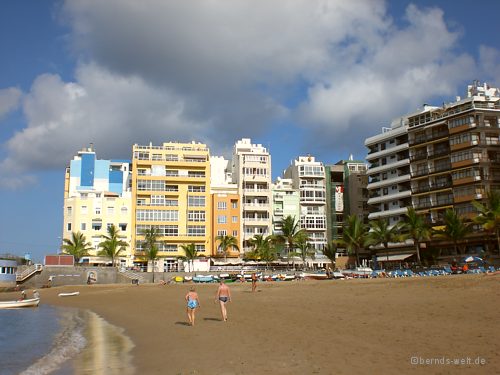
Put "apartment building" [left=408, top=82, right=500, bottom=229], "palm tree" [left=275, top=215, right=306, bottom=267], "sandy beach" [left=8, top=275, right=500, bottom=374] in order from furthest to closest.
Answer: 1. "palm tree" [left=275, top=215, right=306, bottom=267]
2. "apartment building" [left=408, top=82, right=500, bottom=229]
3. "sandy beach" [left=8, top=275, right=500, bottom=374]

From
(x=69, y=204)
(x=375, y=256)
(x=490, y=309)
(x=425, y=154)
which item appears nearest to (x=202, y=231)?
(x=69, y=204)

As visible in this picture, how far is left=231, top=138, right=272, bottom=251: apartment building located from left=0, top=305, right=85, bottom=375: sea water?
6320 centimetres

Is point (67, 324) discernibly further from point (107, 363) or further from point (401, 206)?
point (401, 206)

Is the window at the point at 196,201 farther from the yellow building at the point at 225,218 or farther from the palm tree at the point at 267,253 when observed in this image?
the palm tree at the point at 267,253

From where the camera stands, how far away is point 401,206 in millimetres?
85938

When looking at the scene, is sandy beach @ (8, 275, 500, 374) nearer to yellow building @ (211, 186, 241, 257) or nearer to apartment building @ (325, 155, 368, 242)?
yellow building @ (211, 186, 241, 257)

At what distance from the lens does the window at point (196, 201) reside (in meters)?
95.1

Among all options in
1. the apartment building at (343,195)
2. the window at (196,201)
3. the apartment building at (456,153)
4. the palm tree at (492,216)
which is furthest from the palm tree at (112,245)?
the palm tree at (492,216)

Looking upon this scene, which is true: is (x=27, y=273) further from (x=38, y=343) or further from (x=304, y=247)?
(x=38, y=343)

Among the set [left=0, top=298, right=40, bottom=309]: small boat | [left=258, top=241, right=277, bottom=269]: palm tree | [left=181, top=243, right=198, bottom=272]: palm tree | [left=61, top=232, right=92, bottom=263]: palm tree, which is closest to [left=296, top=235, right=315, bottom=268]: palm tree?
[left=258, top=241, right=277, bottom=269]: palm tree

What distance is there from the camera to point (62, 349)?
19.3 metres

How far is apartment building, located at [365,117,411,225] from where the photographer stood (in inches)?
3364

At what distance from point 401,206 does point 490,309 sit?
6904cm

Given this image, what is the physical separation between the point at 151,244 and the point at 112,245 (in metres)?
6.44
